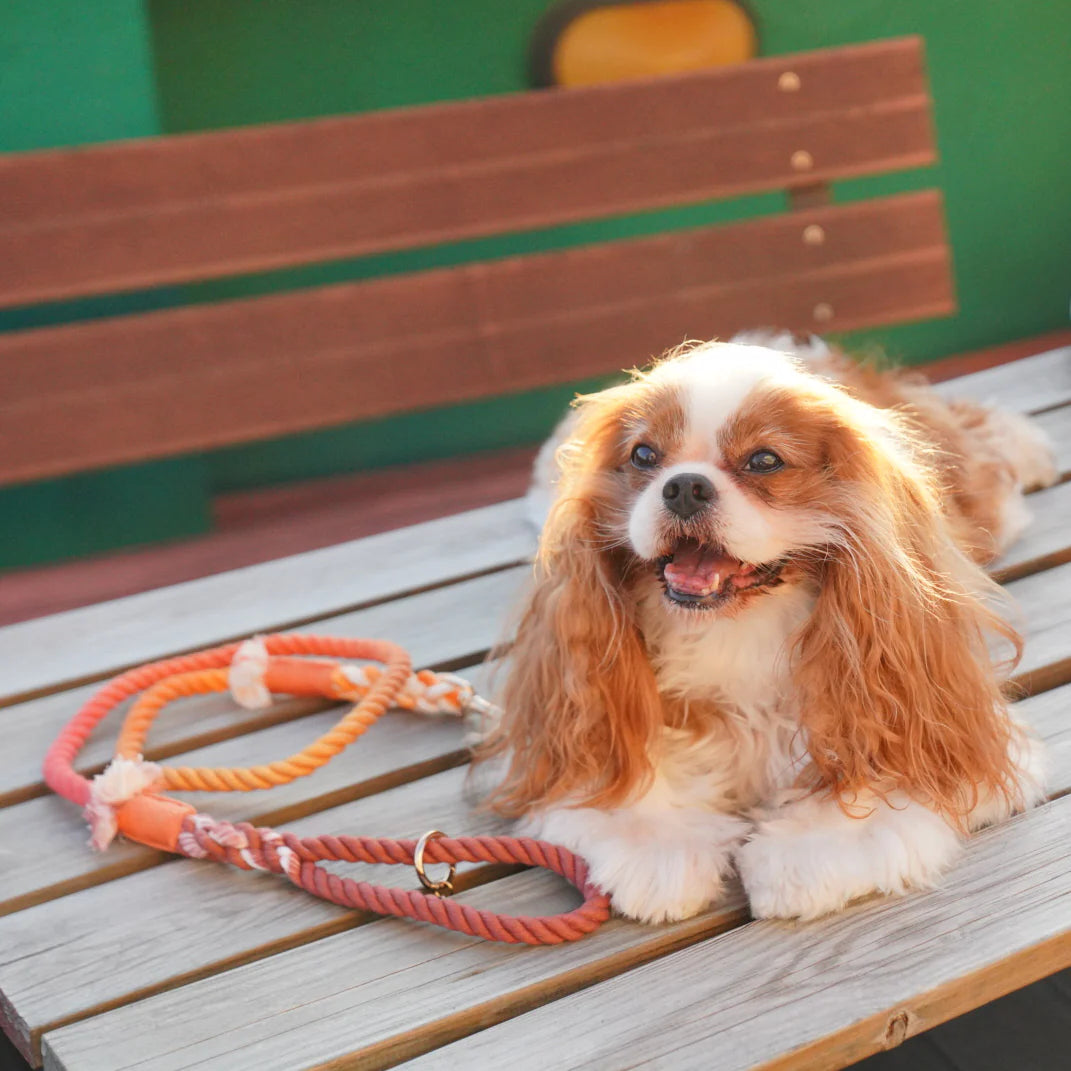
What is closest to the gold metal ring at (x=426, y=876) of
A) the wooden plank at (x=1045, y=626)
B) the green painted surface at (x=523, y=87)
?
the wooden plank at (x=1045, y=626)

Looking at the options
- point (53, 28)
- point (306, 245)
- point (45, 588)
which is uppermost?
point (53, 28)

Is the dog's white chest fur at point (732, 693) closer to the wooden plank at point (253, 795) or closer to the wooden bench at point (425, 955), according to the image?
the wooden bench at point (425, 955)

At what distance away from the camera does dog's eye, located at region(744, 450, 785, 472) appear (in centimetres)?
137

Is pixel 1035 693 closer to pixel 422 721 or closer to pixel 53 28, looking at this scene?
pixel 422 721

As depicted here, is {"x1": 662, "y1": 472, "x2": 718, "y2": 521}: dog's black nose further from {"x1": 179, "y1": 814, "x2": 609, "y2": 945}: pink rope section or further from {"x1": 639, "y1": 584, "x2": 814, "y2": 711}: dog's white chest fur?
{"x1": 179, "y1": 814, "x2": 609, "y2": 945}: pink rope section

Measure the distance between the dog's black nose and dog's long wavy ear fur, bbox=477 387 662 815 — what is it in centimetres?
14

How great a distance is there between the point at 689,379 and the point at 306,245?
173 centimetres

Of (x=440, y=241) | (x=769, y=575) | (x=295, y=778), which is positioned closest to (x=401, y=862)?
(x=295, y=778)

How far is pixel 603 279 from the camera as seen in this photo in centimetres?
317

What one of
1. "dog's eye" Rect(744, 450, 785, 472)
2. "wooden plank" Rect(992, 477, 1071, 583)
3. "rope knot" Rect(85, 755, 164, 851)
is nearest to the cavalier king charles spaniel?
"dog's eye" Rect(744, 450, 785, 472)

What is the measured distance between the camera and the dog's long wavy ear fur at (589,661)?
1.46 metres

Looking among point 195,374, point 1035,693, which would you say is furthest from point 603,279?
point 1035,693

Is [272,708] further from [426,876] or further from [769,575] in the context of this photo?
[769,575]

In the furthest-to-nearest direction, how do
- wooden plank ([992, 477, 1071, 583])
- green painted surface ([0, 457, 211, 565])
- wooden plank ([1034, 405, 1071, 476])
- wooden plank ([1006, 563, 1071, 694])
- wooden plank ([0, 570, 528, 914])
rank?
green painted surface ([0, 457, 211, 565])
wooden plank ([1034, 405, 1071, 476])
wooden plank ([992, 477, 1071, 583])
wooden plank ([1006, 563, 1071, 694])
wooden plank ([0, 570, 528, 914])
